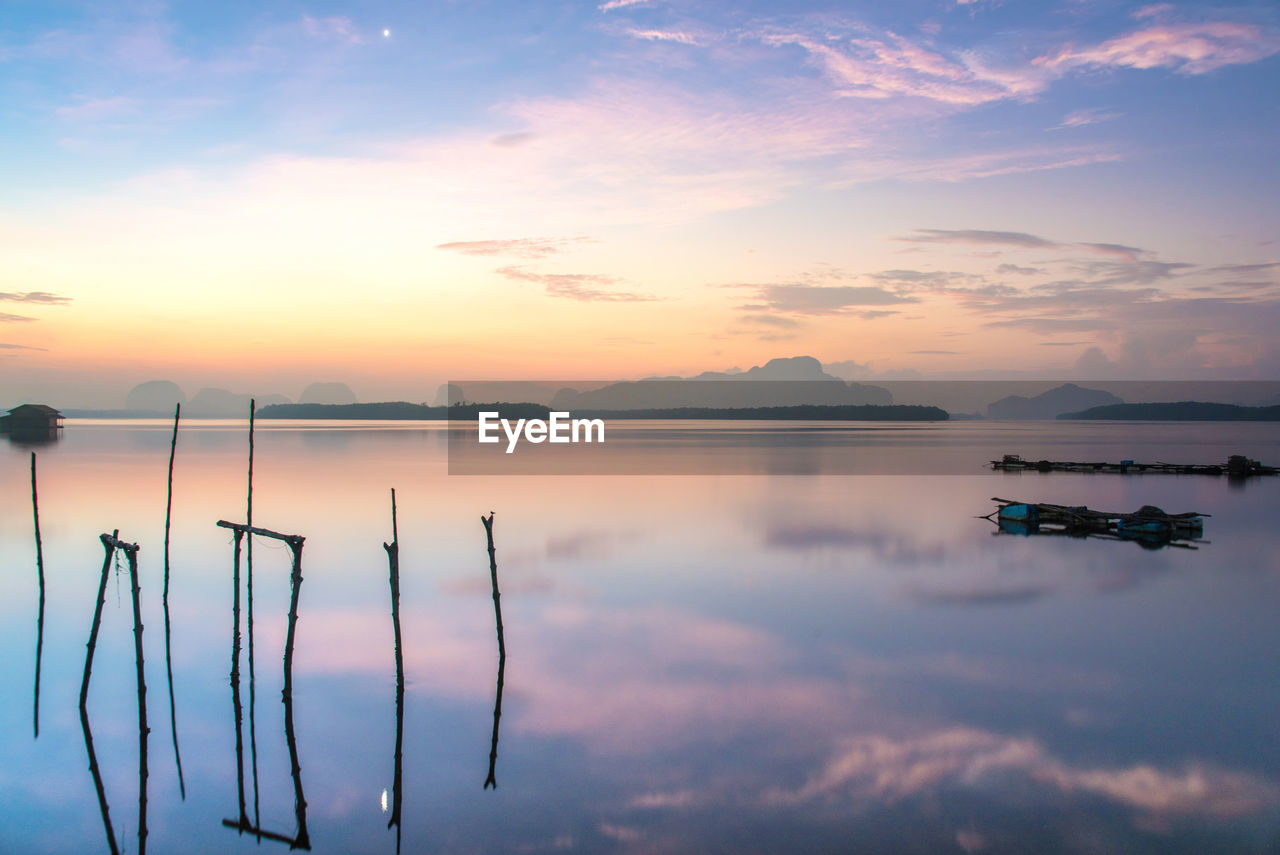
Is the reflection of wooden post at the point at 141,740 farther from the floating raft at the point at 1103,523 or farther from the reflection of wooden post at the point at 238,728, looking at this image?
the floating raft at the point at 1103,523

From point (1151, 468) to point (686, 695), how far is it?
5143 centimetres

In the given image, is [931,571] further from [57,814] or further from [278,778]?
[57,814]

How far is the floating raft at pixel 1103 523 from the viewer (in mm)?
27109


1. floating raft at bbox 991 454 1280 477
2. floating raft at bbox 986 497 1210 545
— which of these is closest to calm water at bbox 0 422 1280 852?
floating raft at bbox 986 497 1210 545

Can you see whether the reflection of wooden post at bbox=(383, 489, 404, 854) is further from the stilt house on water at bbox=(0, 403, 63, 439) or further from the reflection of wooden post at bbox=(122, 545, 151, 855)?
the stilt house on water at bbox=(0, 403, 63, 439)

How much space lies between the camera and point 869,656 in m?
14.2

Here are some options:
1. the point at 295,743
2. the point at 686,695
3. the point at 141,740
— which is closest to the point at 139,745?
the point at 141,740

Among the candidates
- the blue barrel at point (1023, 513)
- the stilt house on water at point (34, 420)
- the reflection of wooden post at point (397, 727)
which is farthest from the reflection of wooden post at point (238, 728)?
the stilt house on water at point (34, 420)

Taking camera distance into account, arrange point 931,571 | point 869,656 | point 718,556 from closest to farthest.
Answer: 1. point 869,656
2. point 931,571
3. point 718,556

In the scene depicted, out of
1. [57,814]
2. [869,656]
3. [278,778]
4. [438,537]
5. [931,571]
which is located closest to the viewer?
[57,814]

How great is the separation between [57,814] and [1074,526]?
28.5 meters

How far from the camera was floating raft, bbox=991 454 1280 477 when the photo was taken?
50281mm

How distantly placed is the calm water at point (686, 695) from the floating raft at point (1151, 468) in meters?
26.6

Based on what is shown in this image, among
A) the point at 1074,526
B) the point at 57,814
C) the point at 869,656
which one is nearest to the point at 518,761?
the point at 57,814
